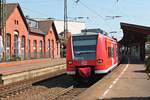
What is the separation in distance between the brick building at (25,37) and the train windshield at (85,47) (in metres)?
28.1

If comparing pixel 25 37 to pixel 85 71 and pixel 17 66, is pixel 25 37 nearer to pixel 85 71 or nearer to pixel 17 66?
pixel 17 66

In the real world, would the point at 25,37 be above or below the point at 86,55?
above

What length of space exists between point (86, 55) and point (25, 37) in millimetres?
40392

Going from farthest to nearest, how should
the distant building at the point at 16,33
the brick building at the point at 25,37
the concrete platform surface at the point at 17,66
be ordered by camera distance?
the brick building at the point at 25,37, the distant building at the point at 16,33, the concrete platform surface at the point at 17,66

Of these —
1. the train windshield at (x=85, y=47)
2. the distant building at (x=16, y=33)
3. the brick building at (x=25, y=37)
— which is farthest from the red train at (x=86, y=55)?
the distant building at (x=16, y=33)

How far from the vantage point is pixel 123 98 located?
1491cm

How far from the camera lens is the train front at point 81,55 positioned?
73.4 feet

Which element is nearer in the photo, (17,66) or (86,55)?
(86,55)

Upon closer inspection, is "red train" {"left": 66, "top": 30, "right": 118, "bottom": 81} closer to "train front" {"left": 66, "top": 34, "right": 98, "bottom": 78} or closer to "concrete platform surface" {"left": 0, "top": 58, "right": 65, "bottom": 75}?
"train front" {"left": 66, "top": 34, "right": 98, "bottom": 78}

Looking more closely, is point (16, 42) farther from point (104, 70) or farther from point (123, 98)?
point (123, 98)

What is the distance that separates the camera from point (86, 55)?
2277 cm

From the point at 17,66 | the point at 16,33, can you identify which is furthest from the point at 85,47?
the point at 16,33

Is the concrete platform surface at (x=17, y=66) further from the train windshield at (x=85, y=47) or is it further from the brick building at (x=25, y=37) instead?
the train windshield at (x=85, y=47)

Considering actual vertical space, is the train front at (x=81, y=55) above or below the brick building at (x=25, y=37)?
below
